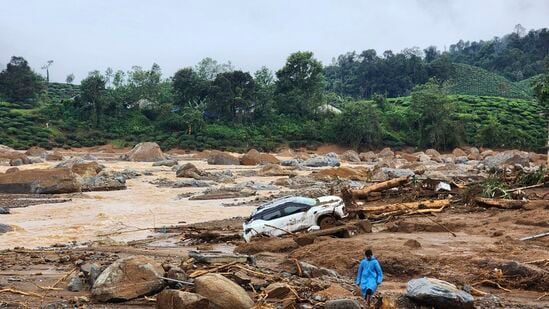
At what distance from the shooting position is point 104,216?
26.0 m

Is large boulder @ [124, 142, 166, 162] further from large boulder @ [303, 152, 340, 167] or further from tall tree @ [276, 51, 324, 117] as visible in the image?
tall tree @ [276, 51, 324, 117]

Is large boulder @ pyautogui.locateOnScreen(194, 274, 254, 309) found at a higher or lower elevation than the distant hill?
lower

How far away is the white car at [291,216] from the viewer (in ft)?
59.7

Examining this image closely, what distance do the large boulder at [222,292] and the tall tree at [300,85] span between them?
79.0 metres

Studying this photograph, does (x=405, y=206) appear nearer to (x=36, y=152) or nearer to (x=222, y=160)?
(x=222, y=160)

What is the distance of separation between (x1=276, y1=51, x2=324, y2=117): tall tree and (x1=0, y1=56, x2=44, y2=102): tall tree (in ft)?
127

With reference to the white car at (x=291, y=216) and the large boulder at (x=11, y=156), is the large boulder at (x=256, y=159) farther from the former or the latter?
the white car at (x=291, y=216)

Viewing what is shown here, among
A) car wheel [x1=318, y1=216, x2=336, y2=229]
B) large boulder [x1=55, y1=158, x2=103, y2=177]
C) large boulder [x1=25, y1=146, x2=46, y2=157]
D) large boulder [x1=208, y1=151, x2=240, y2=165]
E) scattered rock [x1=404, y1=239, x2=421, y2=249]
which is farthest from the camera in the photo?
large boulder [x1=25, y1=146, x2=46, y2=157]

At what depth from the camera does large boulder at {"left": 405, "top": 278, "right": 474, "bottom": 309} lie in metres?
10.1

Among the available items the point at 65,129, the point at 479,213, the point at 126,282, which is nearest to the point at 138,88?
the point at 65,129

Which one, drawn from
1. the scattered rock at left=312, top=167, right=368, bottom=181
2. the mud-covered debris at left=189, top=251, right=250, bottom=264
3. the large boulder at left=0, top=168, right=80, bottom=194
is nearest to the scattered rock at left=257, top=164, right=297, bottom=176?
the scattered rock at left=312, top=167, right=368, bottom=181

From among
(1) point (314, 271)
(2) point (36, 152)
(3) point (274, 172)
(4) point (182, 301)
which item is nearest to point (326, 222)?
(1) point (314, 271)

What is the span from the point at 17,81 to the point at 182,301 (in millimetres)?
88705

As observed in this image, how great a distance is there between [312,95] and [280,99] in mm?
5111
